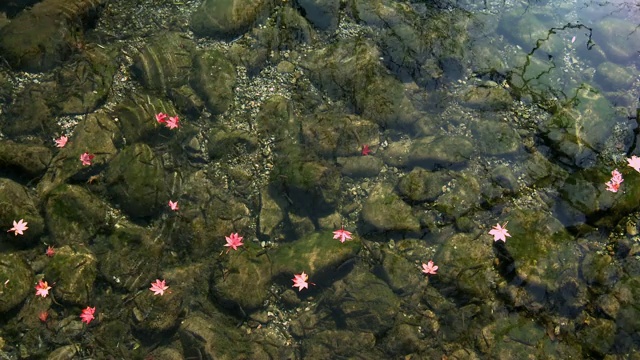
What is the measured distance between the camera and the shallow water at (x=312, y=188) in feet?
15.0

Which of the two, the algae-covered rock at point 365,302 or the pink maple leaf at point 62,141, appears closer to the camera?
the algae-covered rock at point 365,302

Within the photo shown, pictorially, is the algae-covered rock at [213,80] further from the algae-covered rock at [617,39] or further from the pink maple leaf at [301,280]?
the algae-covered rock at [617,39]

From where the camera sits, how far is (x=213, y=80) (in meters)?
6.02

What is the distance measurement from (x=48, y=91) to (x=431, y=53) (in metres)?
5.66

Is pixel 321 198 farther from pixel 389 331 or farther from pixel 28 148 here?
pixel 28 148

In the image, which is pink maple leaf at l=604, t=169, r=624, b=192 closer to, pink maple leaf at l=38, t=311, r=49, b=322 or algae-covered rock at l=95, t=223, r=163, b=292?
algae-covered rock at l=95, t=223, r=163, b=292

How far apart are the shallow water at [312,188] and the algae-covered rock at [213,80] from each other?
0.11 ft

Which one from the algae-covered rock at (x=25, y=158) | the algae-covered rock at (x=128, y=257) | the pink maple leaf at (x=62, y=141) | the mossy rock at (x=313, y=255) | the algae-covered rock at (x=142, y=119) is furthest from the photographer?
the algae-covered rock at (x=142, y=119)

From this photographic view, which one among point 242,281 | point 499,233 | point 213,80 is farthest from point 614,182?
point 213,80

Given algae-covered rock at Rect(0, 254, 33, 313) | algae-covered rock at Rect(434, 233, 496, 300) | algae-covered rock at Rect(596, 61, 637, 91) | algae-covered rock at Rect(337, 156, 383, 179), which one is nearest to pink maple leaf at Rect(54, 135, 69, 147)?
algae-covered rock at Rect(0, 254, 33, 313)

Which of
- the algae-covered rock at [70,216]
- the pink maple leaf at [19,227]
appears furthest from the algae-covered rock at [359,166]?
the pink maple leaf at [19,227]

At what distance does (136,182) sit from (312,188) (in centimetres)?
212

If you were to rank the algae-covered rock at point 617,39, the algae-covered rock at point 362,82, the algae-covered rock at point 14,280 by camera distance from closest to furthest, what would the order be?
1. the algae-covered rock at point 14,280
2. the algae-covered rock at point 362,82
3. the algae-covered rock at point 617,39

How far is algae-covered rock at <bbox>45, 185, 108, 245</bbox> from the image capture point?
15.6ft
